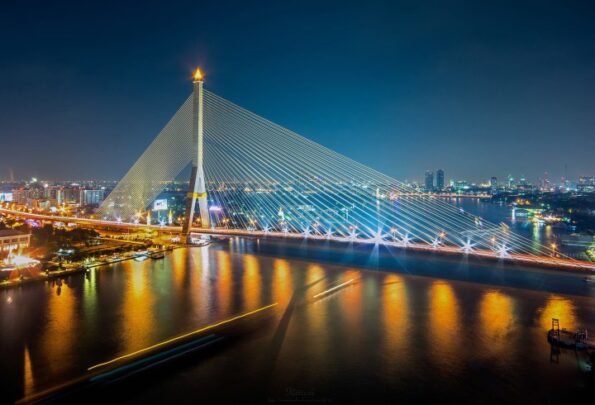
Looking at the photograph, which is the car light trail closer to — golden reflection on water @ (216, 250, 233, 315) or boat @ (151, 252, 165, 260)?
golden reflection on water @ (216, 250, 233, 315)

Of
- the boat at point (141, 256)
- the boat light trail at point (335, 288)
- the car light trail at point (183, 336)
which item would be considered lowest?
→ the car light trail at point (183, 336)

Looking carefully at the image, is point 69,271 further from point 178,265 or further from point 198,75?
point 198,75

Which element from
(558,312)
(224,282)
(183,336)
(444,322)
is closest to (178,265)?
(224,282)

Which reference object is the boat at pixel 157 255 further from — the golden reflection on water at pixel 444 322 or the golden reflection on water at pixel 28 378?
the golden reflection on water at pixel 444 322

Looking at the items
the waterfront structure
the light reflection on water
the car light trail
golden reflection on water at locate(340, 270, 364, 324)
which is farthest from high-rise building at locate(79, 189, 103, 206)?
the car light trail

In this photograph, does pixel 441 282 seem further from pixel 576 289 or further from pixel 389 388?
pixel 389 388

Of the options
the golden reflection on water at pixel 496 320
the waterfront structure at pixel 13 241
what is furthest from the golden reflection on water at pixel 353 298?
the waterfront structure at pixel 13 241

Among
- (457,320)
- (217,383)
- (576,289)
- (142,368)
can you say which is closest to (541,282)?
(576,289)
